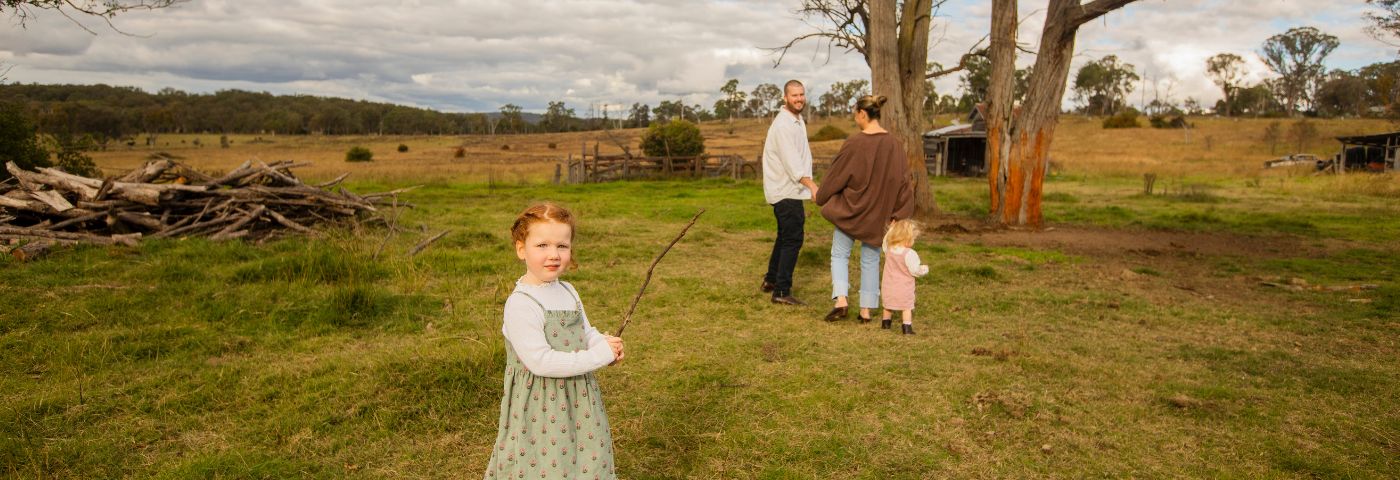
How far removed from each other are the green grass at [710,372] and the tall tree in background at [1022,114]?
11.5ft

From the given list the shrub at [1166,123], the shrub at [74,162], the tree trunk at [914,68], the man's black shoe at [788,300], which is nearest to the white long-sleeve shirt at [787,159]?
the man's black shoe at [788,300]

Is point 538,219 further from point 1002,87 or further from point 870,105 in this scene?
point 1002,87

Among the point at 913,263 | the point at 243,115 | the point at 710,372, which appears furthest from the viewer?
the point at 243,115

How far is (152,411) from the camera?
3928mm

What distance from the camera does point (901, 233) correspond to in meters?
5.55

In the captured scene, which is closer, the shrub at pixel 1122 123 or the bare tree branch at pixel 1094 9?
the bare tree branch at pixel 1094 9

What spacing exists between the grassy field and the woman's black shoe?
153mm

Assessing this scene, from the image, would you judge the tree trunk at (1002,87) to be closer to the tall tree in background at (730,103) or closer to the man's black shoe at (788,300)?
the man's black shoe at (788,300)

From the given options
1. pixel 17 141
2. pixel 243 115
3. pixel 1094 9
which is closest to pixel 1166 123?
pixel 1094 9

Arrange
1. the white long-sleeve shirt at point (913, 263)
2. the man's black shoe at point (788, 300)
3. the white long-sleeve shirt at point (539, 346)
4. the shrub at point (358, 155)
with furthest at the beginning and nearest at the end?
the shrub at point (358, 155) < the man's black shoe at point (788, 300) < the white long-sleeve shirt at point (913, 263) < the white long-sleeve shirt at point (539, 346)

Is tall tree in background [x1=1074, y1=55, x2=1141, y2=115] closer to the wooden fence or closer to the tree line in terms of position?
the tree line

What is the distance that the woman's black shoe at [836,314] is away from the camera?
5.86 metres

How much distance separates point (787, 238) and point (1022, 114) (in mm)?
6943

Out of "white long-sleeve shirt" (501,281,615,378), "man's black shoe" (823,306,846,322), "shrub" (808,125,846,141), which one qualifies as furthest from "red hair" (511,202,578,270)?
"shrub" (808,125,846,141)
